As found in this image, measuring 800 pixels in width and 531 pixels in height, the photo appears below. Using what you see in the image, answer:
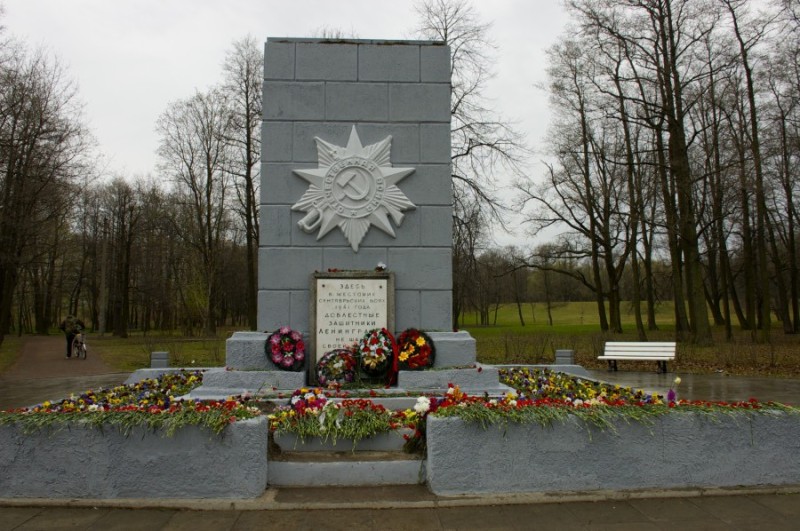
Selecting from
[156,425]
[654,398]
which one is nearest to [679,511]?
[654,398]

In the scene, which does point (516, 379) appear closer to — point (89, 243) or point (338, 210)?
→ point (338, 210)

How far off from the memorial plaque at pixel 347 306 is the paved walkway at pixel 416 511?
3.32 meters

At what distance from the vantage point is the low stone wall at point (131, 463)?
14.1 feet

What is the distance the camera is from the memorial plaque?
773 centimetres

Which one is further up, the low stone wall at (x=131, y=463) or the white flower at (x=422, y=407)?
the white flower at (x=422, y=407)

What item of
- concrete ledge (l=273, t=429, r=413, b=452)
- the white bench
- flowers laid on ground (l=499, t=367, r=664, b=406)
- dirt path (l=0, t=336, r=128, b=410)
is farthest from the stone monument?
the white bench

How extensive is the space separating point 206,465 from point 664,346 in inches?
471

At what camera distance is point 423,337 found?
24.9 ft

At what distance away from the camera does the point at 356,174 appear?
8.07 metres

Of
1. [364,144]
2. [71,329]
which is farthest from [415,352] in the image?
[71,329]

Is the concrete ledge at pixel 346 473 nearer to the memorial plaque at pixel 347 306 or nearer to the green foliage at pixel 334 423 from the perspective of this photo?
the green foliage at pixel 334 423

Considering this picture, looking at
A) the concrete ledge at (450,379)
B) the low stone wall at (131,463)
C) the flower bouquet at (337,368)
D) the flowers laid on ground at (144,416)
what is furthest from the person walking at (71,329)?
the low stone wall at (131,463)

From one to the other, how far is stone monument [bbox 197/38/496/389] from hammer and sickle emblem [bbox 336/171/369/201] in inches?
0.6

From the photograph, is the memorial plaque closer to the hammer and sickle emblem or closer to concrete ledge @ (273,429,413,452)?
the hammer and sickle emblem
